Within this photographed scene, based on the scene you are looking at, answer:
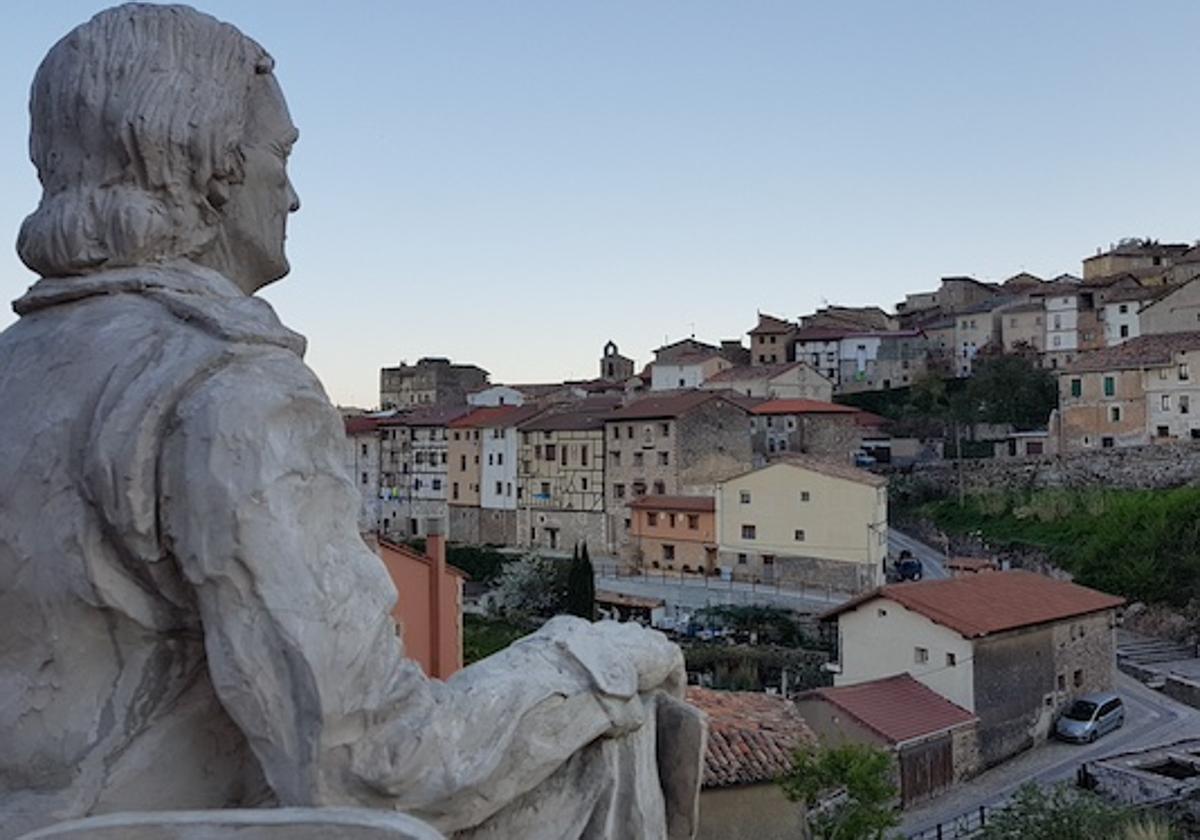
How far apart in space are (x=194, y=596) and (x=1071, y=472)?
166 feet

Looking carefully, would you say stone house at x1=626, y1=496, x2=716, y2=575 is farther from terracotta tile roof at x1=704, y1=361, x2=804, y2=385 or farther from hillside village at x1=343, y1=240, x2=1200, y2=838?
terracotta tile roof at x1=704, y1=361, x2=804, y2=385

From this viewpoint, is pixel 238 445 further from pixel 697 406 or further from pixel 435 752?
pixel 697 406

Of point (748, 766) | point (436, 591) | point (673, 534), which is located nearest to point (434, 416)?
point (673, 534)

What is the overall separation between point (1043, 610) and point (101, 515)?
24.2m

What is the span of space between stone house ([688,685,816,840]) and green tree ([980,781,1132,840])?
3.19 m

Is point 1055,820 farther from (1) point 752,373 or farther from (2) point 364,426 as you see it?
(2) point 364,426

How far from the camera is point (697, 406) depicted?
4372 centimetres

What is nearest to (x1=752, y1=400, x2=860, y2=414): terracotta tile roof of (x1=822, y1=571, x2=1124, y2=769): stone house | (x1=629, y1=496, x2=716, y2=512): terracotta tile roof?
(x1=629, y1=496, x2=716, y2=512): terracotta tile roof

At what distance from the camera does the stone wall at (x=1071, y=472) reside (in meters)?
44.8

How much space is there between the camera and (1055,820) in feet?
41.5

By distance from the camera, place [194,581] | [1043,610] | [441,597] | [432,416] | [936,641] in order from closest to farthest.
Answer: [194,581], [441,597], [936,641], [1043,610], [432,416]

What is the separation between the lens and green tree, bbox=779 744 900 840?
34.0ft

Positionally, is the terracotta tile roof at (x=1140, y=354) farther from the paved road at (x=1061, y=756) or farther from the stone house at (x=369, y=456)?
the stone house at (x=369, y=456)

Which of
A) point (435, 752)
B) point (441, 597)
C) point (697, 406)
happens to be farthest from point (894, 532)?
point (435, 752)
